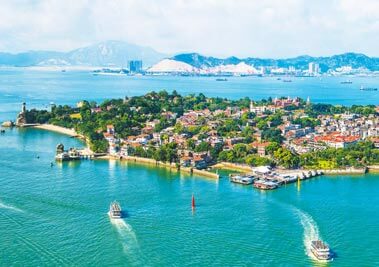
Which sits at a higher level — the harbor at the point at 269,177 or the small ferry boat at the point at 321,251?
the harbor at the point at 269,177

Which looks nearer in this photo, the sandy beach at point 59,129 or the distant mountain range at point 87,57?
the sandy beach at point 59,129

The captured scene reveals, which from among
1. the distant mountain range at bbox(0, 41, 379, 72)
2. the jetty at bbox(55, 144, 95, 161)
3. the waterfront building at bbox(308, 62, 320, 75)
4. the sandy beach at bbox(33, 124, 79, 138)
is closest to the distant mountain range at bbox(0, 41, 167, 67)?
the distant mountain range at bbox(0, 41, 379, 72)

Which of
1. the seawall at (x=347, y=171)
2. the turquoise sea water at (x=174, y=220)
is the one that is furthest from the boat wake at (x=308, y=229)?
the seawall at (x=347, y=171)

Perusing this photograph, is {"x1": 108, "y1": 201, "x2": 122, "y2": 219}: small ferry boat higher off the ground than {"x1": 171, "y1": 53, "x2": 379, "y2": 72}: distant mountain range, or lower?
lower

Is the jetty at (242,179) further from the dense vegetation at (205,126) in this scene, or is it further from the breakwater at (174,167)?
the dense vegetation at (205,126)

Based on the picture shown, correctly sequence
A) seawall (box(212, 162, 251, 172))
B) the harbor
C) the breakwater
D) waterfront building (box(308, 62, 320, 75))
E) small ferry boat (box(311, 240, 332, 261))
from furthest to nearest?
waterfront building (box(308, 62, 320, 75))
seawall (box(212, 162, 251, 172))
the breakwater
the harbor
small ferry boat (box(311, 240, 332, 261))

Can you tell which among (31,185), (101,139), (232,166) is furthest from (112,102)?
(31,185)

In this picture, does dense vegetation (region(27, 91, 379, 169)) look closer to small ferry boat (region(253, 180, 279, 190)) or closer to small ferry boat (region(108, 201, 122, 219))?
small ferry boat (region(253, 180, 279, 190))
